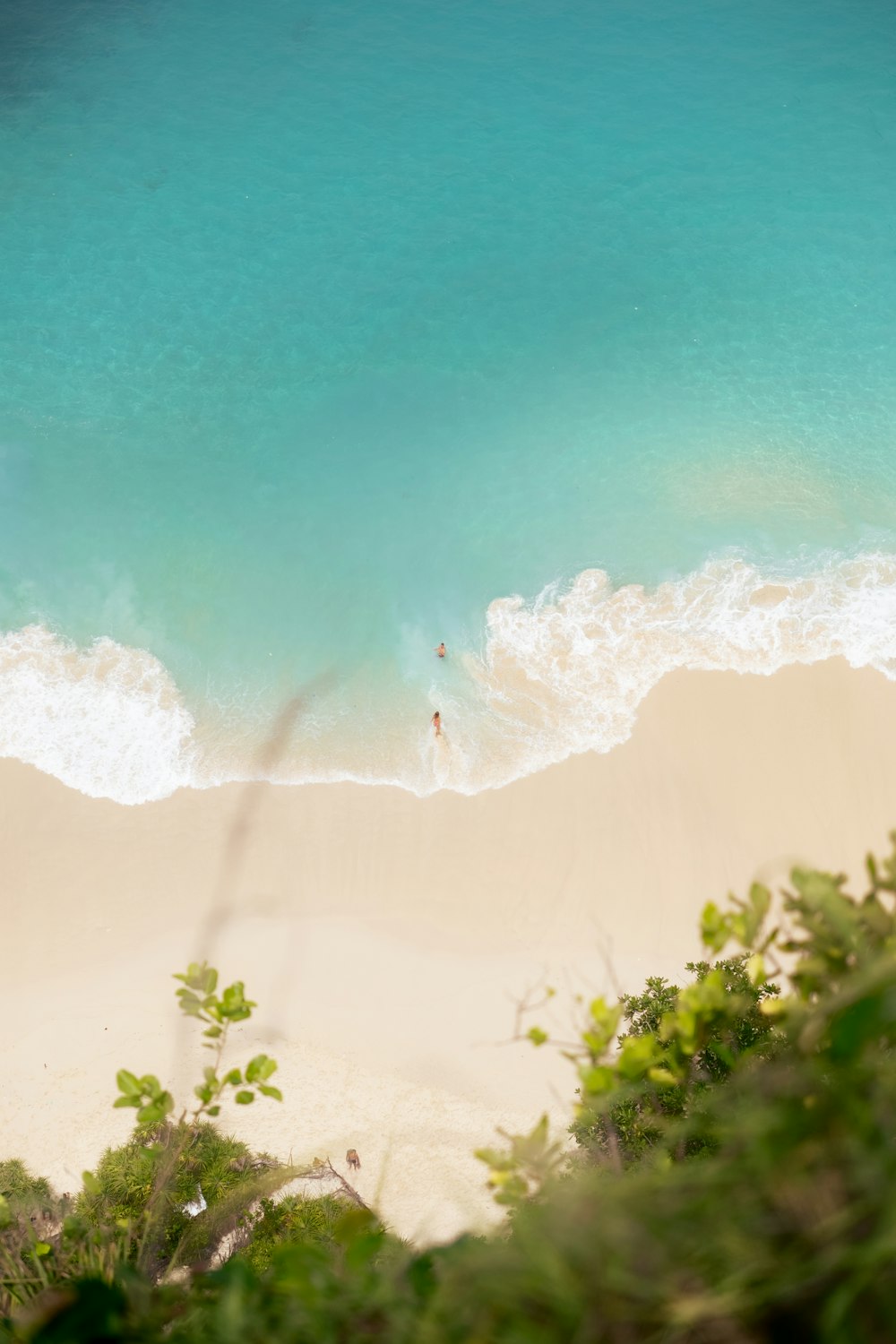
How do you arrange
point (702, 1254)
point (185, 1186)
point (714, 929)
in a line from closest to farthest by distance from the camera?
point (702, 1254) → point (714, 929) → point (185, 1186)

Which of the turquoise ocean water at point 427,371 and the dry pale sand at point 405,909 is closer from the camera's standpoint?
the dry pale sand at point 405,909

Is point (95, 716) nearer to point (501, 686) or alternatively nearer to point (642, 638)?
point (501, 686)

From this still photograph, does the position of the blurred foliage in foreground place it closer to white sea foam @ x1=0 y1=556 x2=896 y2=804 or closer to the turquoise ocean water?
white sea foam @ x1=0 y1=556 x2=896 y2=804

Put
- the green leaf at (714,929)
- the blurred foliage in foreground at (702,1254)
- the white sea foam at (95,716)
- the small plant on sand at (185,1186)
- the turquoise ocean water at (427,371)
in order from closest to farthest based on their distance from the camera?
the blurred foliage in foreground at (702,1254) < the green leaf at (714,929) < the small plant on sand at (185,1186) < the white sea foam at (95,716) < the turquoise ocean water at (427,371)

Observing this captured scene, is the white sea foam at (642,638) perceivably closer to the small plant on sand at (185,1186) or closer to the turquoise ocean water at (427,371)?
the turquoise ocean water at (427,371)

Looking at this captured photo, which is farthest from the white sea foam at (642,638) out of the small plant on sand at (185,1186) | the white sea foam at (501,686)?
the small plant on sand at (185,1186)

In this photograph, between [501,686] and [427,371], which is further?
[427,371]

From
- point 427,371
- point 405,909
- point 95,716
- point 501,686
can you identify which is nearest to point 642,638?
point 501,686

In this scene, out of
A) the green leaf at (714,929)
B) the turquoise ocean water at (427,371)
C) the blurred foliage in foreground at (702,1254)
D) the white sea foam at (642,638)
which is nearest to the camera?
the blurred foliage in foreground at (702,1254)
